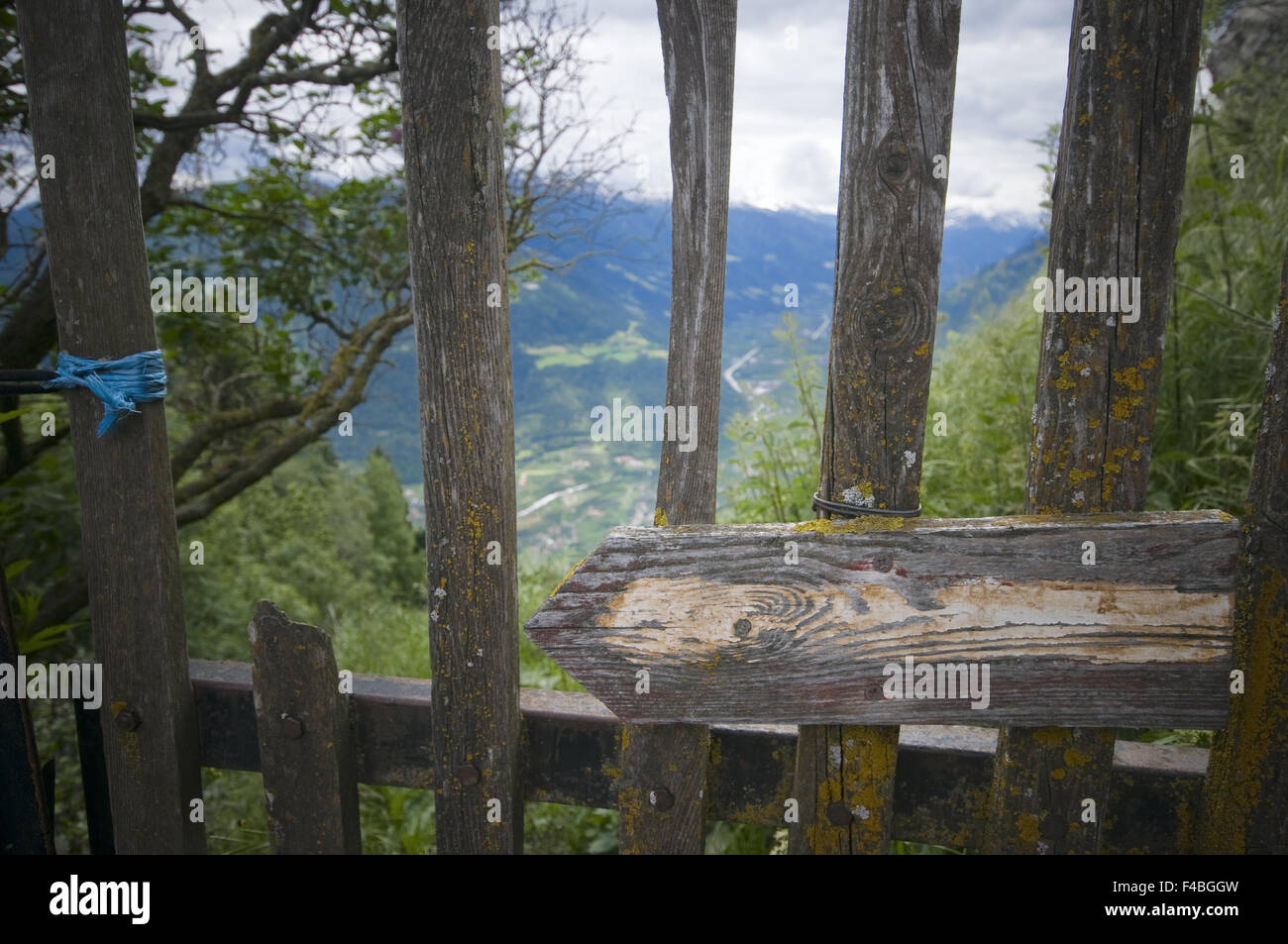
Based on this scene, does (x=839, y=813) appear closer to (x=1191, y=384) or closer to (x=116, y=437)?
(x=116, y=437)

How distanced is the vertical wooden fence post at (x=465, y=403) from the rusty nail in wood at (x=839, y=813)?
867 millimetres

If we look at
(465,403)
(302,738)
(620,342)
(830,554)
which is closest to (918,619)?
(830,554)

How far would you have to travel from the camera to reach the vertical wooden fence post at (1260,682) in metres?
1.86

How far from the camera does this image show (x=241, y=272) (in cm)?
496

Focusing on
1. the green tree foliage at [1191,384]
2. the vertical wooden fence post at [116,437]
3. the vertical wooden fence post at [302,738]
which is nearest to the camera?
the vertical wooden fence post at [116,437]

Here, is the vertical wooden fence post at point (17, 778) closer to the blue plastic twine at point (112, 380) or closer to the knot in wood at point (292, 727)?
the blue plastic twine at point (112, 380)

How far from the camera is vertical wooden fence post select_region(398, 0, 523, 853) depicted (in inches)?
71.8

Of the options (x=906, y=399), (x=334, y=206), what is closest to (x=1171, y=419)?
(x=906, y=399)

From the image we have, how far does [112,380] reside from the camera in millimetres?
2096

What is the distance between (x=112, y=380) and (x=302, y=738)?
111 centimetres

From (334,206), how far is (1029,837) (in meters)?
4.87

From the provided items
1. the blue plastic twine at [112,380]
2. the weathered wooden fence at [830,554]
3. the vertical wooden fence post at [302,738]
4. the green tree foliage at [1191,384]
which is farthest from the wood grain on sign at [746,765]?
the green tree foliage at [1191,384]

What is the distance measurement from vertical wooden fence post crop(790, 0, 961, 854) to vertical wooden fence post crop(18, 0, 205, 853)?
1.86 metres

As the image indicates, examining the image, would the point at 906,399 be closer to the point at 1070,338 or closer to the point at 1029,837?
the point at 1070,338
